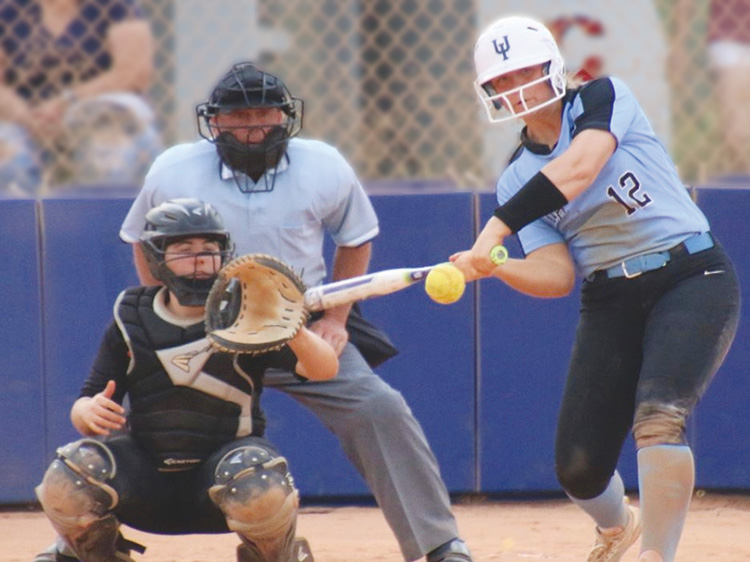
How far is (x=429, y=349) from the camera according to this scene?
6078 millimetres

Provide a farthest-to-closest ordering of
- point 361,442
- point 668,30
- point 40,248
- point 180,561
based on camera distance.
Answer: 1. point 668,30
2. point 40,248
3. point 180,561
4. point 361,442

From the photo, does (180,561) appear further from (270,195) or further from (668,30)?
(668,30)

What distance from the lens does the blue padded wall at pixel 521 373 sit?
608 cm

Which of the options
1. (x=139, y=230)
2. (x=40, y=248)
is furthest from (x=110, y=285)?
(x=139, y=230)

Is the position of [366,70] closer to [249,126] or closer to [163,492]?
[249,126]

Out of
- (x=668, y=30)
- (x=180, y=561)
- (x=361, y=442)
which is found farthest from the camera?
(x=668, y=30)

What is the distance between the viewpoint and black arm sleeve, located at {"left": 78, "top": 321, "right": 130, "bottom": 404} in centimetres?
440

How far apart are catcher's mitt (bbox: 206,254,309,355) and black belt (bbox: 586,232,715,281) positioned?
0.97 meters

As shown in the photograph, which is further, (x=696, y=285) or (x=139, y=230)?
(x=139, y=230)

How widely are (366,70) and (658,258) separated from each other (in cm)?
410

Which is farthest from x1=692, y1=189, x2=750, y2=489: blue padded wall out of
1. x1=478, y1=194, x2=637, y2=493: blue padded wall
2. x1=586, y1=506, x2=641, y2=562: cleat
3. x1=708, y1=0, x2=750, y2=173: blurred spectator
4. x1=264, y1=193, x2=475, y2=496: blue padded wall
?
x1=708, y1=0, x2=750, y2=173: blurred spectator

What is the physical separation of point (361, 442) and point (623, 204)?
1.07m

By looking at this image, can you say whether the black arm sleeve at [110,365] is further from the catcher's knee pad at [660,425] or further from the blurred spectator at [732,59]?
the blurred spectator at [732,59]

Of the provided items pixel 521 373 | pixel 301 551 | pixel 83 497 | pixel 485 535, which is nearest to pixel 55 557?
pixel 83 497
